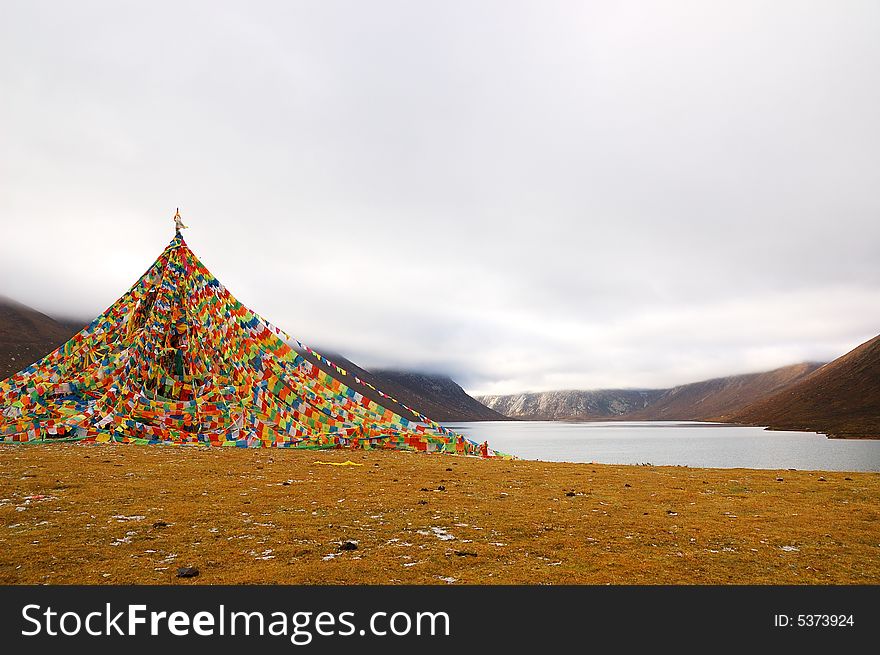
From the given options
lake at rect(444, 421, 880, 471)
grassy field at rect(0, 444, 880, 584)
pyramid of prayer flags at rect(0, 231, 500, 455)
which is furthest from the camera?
lake at rect(444, 421, 880, 471)

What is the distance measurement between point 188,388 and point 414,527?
73.0 ft


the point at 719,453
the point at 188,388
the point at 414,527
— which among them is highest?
the point at 188,388

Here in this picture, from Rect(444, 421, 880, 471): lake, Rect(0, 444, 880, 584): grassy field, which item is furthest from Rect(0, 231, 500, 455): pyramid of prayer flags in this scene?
Rect(444, 421, 880, 471): lake

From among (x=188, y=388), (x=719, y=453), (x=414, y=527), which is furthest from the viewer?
(x=719, y=453)

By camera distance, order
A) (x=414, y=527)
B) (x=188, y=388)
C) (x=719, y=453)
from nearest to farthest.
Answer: (x=414, y=527)
(x=188, y=388)
(x=719, y=453)

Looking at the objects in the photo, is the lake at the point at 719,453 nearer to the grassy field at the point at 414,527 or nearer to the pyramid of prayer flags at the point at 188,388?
the pyramid of prayer flags at the point at 188,388

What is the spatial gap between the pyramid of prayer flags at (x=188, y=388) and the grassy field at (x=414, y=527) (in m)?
7.86

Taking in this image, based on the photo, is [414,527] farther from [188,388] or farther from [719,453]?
[719,453]

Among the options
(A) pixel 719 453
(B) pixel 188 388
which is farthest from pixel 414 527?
(A) pixel 719 453

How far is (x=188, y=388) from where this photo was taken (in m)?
26.8

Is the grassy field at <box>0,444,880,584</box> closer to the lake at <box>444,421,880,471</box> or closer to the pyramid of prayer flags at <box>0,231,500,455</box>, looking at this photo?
the pyramid of prayer flags at <box>0,231,500,455</box>

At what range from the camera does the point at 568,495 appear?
12.6 m

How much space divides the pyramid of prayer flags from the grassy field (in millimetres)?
7863

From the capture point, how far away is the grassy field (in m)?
6.40
